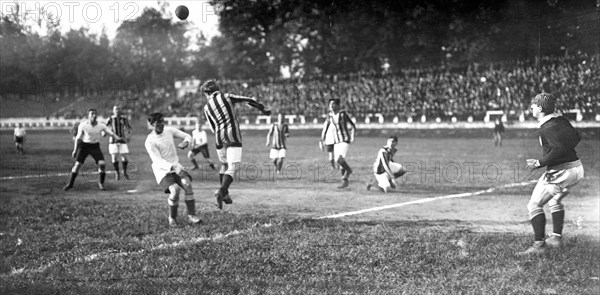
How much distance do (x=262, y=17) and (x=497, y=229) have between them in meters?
32.8

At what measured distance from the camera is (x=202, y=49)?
56.2 metres

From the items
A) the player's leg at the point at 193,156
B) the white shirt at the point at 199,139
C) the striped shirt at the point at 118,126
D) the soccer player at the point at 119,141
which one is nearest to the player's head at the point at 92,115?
the soccer player at the point at 119,141

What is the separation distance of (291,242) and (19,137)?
65.7 ft

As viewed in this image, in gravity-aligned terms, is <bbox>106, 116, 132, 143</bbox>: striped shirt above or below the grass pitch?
above

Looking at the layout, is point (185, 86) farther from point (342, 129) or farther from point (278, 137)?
point (342, 129)

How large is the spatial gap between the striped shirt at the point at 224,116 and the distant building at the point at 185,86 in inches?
1504

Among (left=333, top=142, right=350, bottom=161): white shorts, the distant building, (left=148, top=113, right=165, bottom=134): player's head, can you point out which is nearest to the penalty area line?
(left=148, top=113, right=165, bottom=134): player's head

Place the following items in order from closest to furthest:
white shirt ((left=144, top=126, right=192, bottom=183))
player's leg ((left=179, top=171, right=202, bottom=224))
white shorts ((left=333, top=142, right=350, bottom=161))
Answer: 1. player's leg ((left=179, top=171, right=202, bottom=224))
2. white shirt ((left=144, top=126, right=192, bottom=183))
3. white shorts ((left=333, top=142, right=350, bottom=161))

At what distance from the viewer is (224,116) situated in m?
9.63

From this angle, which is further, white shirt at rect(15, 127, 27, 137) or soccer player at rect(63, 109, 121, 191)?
white shirt at rect(15, 127, 27, 137)

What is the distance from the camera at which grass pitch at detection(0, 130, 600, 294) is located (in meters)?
5.50

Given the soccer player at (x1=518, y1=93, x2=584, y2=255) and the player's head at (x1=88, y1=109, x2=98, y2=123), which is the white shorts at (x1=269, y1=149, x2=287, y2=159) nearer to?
the player's head at (x1=88, y1=109, x2=98, y2=123)

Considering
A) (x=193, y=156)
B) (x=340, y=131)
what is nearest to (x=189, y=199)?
(x=340, y=131)

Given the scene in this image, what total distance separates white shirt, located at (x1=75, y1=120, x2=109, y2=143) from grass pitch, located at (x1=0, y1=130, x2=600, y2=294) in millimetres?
1192
